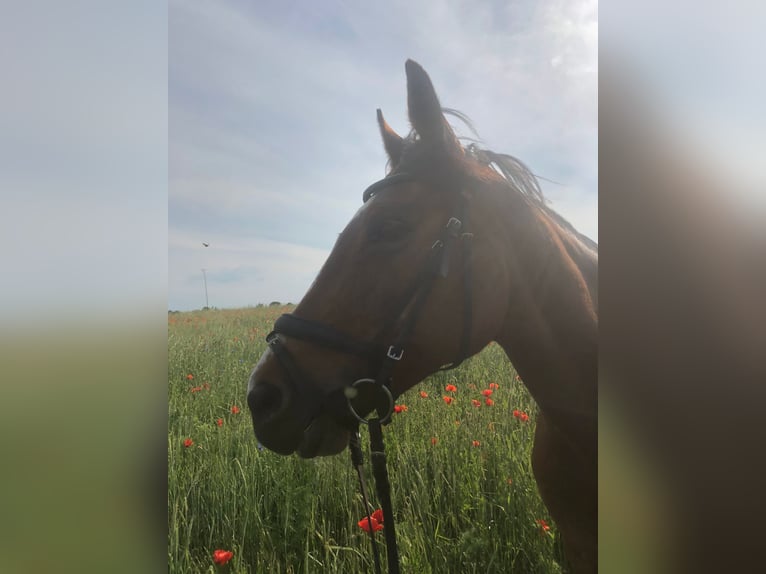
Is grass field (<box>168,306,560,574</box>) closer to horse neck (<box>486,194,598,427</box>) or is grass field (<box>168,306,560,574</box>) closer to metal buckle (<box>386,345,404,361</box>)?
horse neck (<box>486,194,598,427</box>)

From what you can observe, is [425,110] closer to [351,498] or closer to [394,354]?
Answer: [394,354]

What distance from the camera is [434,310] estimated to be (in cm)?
149

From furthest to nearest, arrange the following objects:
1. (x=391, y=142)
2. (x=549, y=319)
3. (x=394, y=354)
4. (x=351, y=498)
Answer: (x=351, y=498), (x=391, y=142), (x=549, y=319), (x=394, y=354)

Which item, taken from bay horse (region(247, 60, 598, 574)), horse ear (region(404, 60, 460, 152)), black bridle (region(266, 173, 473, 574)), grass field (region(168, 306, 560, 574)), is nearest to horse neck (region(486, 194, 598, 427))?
bay horse (region(247, 60, 598, 574))

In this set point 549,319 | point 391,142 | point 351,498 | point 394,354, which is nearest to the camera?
point 394,354

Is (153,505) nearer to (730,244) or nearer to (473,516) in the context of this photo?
(730,244)

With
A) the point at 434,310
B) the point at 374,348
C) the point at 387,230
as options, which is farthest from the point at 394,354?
the point at 387,230

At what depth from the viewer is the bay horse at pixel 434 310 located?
1.44 meters

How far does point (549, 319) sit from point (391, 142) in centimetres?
108

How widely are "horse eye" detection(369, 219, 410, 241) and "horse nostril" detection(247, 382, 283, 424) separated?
0.66 m

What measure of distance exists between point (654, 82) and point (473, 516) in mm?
2407

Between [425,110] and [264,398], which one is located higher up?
[425,110]

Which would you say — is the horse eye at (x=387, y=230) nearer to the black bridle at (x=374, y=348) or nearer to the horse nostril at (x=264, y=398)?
the black bridle at (x=374, y=348)

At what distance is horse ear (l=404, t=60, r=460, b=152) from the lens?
5.12 ft
